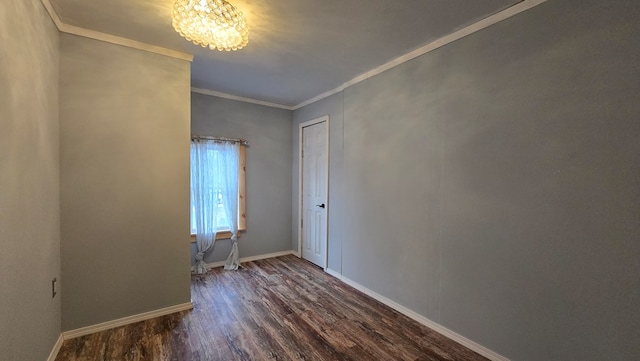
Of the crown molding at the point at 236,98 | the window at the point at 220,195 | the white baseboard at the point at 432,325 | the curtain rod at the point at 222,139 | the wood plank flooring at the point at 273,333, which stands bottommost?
the wood plank flooring at the point at 273,333

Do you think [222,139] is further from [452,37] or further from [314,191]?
[452,37]

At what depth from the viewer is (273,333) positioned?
2311 millimetres

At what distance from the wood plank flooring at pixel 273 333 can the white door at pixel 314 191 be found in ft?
2.90

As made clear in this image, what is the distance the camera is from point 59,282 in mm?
2104

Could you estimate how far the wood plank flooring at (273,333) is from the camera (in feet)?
6.68

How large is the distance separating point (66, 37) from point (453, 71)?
310cm

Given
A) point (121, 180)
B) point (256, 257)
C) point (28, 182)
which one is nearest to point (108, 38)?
point (121, 180)

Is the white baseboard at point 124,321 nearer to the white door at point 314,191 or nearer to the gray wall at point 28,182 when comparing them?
the gray wall at point 28,182

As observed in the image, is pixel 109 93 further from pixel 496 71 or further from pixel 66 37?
pixel 496 71

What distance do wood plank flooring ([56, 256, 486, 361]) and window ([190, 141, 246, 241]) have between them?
3.04 feet

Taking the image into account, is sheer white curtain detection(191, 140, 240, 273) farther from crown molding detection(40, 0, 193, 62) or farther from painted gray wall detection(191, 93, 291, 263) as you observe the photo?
crown molding detection(40, 0, 193, 62)

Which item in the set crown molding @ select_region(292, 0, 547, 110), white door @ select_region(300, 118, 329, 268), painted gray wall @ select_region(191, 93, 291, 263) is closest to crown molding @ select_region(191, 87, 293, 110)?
painted gray wall @ select_region(191, 93, 291, 263)

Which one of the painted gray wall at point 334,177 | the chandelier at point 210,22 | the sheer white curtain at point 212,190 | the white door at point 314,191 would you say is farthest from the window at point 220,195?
the chandelier at point 210,22

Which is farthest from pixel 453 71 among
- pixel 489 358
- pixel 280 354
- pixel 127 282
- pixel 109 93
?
pixel 127 282
